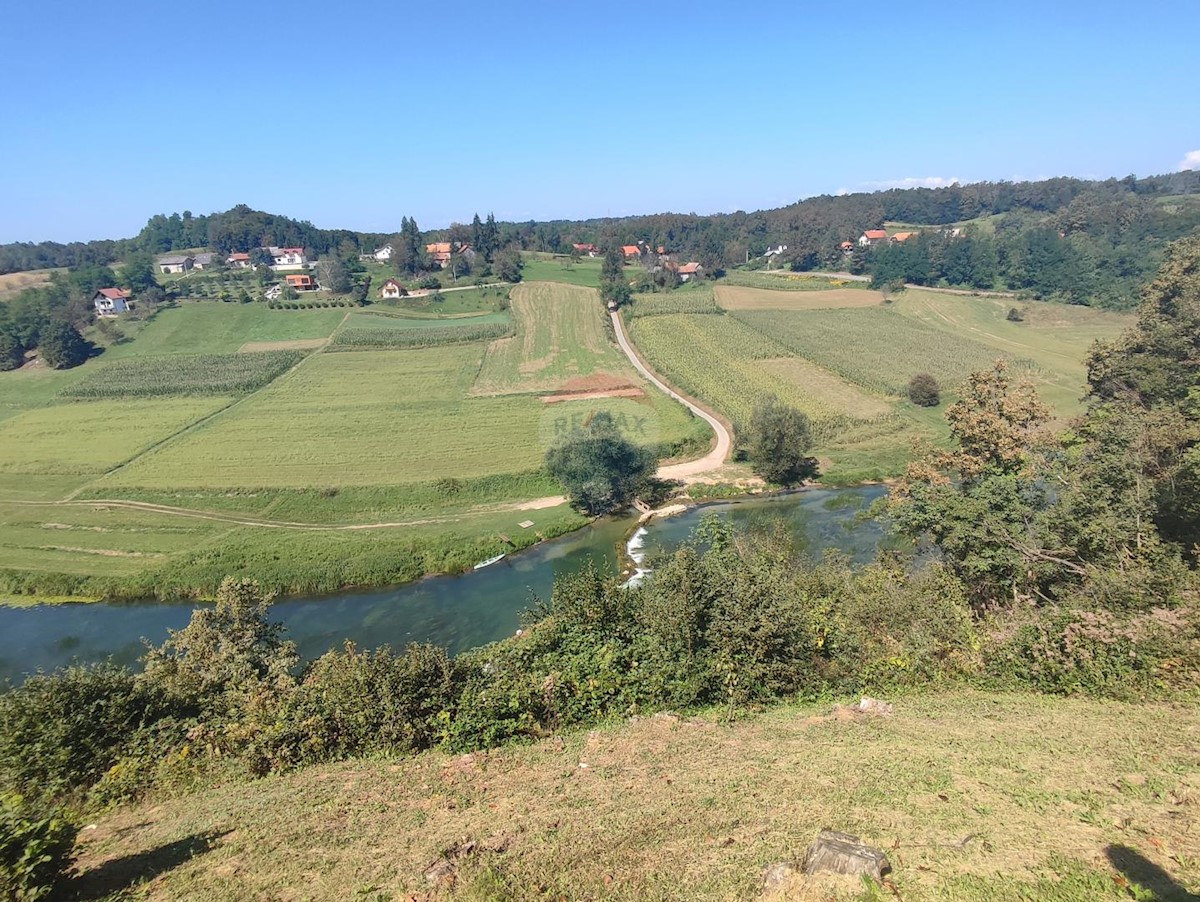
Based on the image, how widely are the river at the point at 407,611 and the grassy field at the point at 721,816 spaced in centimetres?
1543

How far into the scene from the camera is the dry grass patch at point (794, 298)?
98.5 m

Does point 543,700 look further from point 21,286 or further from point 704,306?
point 21,286

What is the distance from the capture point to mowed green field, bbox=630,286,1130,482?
5281 centimetres

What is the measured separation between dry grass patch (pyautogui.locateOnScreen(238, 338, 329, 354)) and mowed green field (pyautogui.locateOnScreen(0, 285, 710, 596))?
5.02 ft

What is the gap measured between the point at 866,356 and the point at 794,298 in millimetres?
35011

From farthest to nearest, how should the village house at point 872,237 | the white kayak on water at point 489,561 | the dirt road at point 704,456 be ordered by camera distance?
1. the village house at point 872,237
2. the dirt road at point 704,456
3. the white kayak on water at point 489,561

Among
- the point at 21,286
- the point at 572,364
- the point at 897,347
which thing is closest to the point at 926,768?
the point at 572,364

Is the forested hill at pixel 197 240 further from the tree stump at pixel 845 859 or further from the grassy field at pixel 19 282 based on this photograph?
the tree stump at pixel 845 859

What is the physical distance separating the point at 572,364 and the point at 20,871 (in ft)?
211

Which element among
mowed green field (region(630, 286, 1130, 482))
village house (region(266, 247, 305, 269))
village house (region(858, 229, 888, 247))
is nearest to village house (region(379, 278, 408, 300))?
mowed green field (region(630, 286, 1130, 482))

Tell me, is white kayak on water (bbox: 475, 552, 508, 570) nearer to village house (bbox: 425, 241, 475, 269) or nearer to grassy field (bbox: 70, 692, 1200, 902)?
grassy field (bbox: 70, 692, 1200, 902)

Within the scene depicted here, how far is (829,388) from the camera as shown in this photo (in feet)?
203

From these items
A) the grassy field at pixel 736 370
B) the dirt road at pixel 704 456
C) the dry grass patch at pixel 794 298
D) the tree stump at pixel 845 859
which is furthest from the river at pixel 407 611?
the dry grass patch at pixel 794 298

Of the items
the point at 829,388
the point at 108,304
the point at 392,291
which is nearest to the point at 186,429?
the point at 392,291
